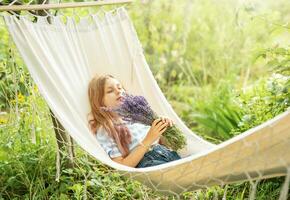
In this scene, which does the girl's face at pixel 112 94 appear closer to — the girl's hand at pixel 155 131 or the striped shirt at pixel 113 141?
the striped shirt at pixel 113 141

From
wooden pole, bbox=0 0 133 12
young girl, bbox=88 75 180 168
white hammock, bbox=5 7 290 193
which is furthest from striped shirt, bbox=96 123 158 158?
wooden pole, bbox=0 0 133 12

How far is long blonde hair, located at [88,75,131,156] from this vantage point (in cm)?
247

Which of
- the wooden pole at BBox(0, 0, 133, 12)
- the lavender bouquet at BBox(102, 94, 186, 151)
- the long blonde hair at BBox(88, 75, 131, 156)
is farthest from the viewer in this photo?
the long blonde hair at BBox(88, 75, 131, 156)

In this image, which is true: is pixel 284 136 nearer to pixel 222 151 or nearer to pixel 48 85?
pixel 222 151

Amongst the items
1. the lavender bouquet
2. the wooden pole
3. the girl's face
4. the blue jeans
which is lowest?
the blue jeans

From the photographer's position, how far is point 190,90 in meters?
4.32

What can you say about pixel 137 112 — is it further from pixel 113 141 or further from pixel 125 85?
pixel 125 85

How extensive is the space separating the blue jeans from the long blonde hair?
3.7 inches

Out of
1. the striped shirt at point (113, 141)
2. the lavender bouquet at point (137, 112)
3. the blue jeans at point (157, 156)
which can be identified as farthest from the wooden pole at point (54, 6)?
the blue jeans at point (157, 156)

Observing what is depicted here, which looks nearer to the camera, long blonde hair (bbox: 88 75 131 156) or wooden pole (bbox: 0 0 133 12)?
wooden pole (bbox: 0 0 133 12)

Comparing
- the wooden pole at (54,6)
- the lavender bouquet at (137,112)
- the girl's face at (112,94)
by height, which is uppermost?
the wooden pole at (54,6)

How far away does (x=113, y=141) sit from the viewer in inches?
96.3

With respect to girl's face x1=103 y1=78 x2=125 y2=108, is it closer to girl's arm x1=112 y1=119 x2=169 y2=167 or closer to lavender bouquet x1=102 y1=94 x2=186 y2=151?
lavender bouquet x1=102 y1=94 x2=186 y2=151

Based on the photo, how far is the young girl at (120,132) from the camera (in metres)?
2.37
